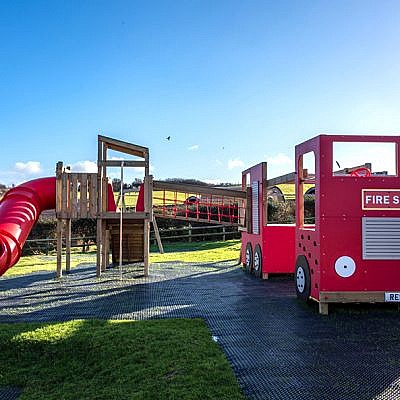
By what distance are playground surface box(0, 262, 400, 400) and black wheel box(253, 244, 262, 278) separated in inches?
13.8

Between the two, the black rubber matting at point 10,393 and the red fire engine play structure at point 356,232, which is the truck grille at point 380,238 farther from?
the black rubber matting at point 10,393

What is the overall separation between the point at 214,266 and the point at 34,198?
5440 millimetres

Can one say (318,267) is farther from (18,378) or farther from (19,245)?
(19,245)

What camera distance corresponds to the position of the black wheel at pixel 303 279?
25.6ft

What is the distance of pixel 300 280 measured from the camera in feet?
26.9

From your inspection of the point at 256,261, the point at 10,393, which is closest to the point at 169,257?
the point at 256,261

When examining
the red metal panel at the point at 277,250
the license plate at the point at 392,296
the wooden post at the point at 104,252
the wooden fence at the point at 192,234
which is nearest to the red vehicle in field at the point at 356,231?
the license plate at the point at 392,296

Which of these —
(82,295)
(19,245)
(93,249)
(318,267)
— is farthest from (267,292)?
(93,249)

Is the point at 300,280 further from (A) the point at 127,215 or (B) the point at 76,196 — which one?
(B) the point at 76,196

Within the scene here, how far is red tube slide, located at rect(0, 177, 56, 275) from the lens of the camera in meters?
9.58

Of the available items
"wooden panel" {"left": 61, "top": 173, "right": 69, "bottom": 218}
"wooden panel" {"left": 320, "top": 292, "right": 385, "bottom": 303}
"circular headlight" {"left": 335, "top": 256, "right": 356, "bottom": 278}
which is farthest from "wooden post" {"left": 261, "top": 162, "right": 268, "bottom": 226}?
"wooden panel" {"left": 61, "top": 173, "right": 69, "bottom": 218}

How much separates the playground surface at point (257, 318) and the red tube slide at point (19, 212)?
83 centimetres

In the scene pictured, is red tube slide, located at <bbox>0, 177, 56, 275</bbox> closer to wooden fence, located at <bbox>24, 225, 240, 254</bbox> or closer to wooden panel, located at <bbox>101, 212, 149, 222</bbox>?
wooden panel, located at <bbox>101, 212, 149, 222</bbox>

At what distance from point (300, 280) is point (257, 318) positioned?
1.67 metres
